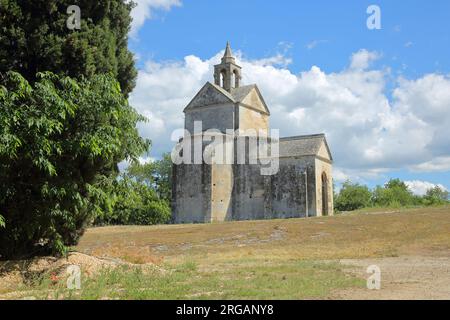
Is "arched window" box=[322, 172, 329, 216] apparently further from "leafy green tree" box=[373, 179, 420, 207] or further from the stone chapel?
"leafy green tree" box=[373, 179, 420, 207]

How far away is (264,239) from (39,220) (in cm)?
1581

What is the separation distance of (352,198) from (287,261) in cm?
6656

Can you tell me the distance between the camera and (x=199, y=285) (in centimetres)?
1029

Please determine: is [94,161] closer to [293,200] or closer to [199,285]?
[199,285]

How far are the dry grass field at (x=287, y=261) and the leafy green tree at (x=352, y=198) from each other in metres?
48.2

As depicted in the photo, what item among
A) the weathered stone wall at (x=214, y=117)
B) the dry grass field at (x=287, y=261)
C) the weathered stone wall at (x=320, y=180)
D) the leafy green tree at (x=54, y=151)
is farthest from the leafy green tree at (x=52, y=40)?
the weathered stone wall at (x=214, y=117)

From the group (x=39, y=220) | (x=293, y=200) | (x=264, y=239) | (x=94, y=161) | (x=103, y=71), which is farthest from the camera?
(x=293, y=200)

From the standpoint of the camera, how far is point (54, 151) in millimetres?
11039

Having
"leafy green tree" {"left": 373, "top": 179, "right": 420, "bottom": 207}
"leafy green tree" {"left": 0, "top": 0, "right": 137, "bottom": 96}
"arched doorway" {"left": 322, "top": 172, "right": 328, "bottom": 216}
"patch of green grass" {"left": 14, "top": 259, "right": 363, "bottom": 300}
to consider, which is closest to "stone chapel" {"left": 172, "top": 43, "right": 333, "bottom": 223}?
"arched doorway" {"left": 322, "top": 172, "right": 328, "bottom": 216}

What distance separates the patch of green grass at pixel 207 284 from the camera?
8.92 m

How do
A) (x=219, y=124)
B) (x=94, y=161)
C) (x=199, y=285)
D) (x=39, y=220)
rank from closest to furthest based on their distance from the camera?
(x=199, y=285), (x=39, y=220), (x=94, y=161), (x=219, y=124)

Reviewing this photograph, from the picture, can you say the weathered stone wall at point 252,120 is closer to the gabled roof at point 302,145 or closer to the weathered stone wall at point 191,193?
the gabled roof at point 302,145
